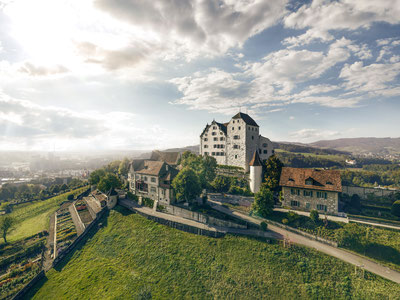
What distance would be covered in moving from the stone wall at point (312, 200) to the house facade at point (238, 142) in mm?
21612

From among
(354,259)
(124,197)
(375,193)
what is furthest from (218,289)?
(375,193)

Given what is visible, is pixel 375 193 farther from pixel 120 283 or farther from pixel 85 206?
pixel 85 206

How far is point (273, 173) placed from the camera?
1774 inches

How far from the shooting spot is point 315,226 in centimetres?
3359

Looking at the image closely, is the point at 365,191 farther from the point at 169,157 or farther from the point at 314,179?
the point at 169,157

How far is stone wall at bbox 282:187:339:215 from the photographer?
36562mm

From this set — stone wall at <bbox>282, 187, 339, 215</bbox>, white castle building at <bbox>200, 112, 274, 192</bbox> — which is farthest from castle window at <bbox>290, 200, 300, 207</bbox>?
white castle building at <bbox>200, 112, 274, 192</bbox>

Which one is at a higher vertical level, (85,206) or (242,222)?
(242,222)

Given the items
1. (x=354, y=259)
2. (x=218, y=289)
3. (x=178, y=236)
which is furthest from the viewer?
(x=178, y=236)

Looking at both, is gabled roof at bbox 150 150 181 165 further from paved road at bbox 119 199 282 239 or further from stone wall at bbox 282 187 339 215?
stone wall at bbox 282 187 339 215

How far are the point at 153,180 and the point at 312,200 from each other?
1563 inches

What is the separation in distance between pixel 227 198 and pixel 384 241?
29.9 m

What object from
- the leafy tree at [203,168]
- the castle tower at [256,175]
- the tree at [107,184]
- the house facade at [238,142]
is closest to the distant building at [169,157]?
the house facade at [238,142]

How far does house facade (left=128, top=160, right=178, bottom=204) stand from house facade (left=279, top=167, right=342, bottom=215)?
28.0 m
